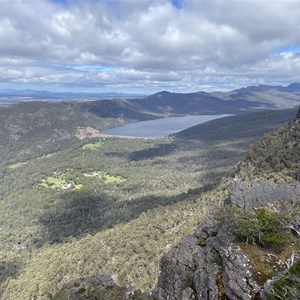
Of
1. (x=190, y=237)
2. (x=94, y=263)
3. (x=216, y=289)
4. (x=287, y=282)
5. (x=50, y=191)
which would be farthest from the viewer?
(x=50, y=191)

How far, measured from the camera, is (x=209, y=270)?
29.3m

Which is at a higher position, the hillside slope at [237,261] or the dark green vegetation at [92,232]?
the hillside slope at [237,261]

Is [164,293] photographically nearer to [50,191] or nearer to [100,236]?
[100,236]

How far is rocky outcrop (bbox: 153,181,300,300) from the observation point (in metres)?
26.6

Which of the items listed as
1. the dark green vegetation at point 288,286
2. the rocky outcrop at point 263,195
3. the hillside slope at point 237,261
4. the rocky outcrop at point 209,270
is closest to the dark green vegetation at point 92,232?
the rocky outcrop at point 263,195

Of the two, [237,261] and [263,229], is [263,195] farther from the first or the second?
[237,261]

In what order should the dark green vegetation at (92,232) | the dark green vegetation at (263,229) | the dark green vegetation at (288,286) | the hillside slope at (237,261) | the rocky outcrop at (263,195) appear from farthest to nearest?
1. the dark green vegetation at (92,232)
2. the rocky outcrop at (263,195)
3. the dark green vegetation at (263,229)
4. the hillside slope at (237,261)
5. the dark green vegetation at (288,286)

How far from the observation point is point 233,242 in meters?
31.0

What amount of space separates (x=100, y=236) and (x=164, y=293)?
207 ft

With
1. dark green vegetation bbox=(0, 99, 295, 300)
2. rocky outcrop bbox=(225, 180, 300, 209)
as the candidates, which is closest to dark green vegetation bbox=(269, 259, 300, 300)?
rocky outcrop bbox=(225, 180, 300, 209)

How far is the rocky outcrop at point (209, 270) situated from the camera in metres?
26.6

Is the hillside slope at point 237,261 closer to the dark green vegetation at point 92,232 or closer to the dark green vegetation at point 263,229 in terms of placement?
the dark green vegetation at point 263,229

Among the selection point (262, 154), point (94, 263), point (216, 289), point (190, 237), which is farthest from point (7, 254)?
point (216, 289)

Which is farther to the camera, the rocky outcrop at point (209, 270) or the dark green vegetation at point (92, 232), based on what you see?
the dark green vegetation at point (92, 232)
